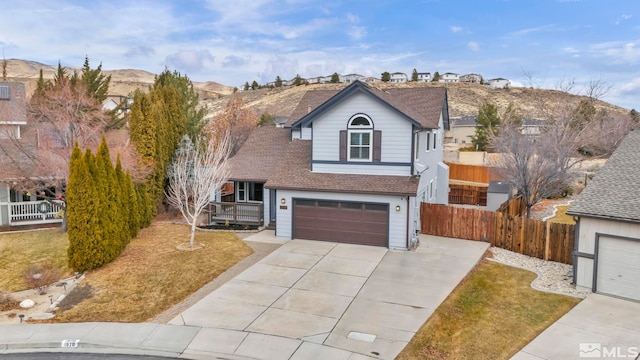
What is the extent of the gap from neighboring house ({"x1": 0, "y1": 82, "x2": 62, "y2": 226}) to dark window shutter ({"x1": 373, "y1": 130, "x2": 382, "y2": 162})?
52.0 feet

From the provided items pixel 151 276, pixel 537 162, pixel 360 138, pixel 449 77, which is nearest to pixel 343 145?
pixel 360 138

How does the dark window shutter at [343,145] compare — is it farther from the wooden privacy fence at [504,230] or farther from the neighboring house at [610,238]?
the neighboring house at [610,238]

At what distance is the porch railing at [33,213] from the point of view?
2030cm

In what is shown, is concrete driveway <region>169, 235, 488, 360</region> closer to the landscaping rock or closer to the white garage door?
the white garage door

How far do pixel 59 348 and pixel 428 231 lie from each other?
14797 millimetres

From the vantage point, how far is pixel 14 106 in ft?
74.7

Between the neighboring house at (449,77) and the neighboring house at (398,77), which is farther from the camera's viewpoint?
the neighboring house at (398,77)

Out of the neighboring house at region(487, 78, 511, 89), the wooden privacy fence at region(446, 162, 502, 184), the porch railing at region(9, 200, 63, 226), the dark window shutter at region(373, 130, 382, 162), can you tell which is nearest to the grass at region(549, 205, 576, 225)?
the dark window shutter at region(373, 130, 382, 162)

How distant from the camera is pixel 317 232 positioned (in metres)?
17.6

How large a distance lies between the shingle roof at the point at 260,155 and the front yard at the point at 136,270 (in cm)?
323

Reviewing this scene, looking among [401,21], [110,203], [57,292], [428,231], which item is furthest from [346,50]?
[57,292]

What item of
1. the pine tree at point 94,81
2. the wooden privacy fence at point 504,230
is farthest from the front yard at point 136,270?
the pine tree at point 94,81

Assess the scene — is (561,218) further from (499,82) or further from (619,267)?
(499,82)

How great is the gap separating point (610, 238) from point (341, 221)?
926 centimetres
